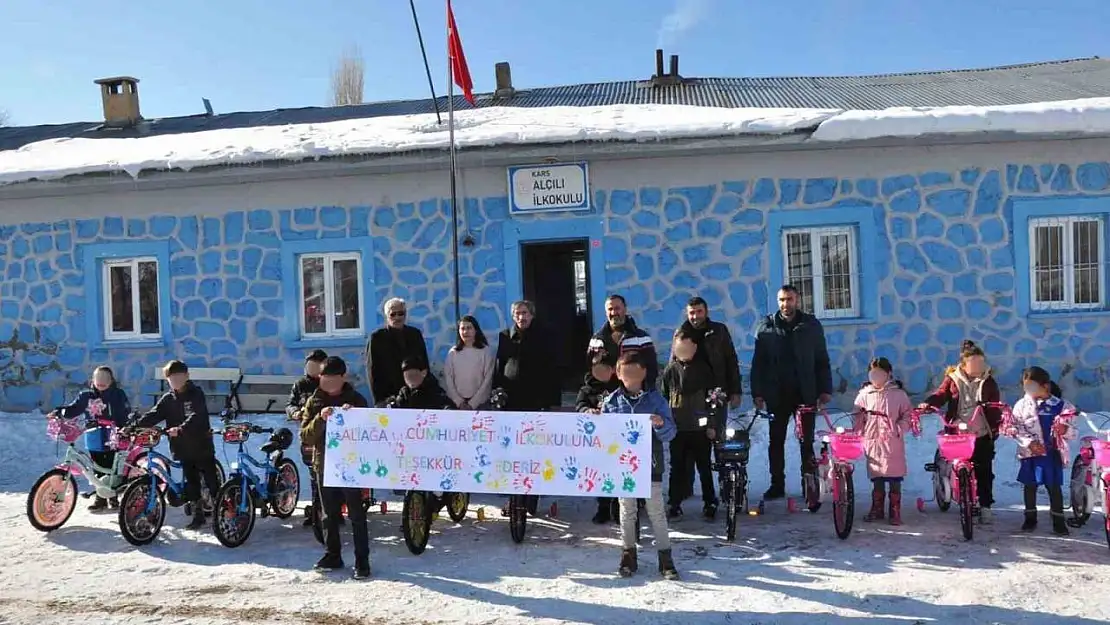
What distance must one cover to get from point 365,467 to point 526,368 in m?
1.61

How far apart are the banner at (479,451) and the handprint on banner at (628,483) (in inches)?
1.7

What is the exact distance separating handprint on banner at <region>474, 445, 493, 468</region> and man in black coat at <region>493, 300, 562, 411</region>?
1.06 m

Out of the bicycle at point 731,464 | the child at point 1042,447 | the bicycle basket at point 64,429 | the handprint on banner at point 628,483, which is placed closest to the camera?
the handprint on banner at point 628,483

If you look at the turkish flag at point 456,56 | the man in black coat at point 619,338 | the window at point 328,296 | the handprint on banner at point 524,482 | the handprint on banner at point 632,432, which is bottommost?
the handprint on banner at point 524,482

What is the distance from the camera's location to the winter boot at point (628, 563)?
4934mm

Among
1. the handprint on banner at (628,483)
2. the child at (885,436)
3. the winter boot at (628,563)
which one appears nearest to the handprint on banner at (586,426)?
the handprint on banner at (628,483)

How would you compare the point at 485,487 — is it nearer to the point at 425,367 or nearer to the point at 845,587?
the point at 425,367

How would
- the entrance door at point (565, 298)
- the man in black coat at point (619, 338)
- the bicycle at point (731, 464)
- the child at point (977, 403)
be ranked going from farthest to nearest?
the entrance door at point (565, 298)
the man in black coat at point (619, 338)
the child at point (977, 403)
the bicycle at point (731, 464)

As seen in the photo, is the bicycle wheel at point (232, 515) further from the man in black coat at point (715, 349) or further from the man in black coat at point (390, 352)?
the man in black coat at point (715, 349)

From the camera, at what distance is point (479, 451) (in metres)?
5.48

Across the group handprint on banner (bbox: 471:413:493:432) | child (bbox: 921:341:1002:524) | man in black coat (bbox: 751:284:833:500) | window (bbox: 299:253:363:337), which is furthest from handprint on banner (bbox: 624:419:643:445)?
window (bbox: 299:253:363:337)

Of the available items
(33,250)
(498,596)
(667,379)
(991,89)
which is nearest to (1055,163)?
(991,89)

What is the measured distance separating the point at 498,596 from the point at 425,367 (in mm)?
2057

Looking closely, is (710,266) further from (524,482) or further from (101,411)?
(101,411)
